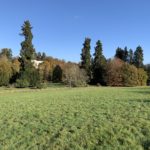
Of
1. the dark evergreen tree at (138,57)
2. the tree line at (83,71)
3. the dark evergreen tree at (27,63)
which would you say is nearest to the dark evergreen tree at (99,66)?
the tree line at (83,71)

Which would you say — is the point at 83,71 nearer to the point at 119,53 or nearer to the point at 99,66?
the point at 99,66

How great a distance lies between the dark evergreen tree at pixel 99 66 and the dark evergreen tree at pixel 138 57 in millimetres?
15918

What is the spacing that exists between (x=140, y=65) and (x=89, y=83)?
21.3 m

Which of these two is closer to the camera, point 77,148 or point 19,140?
point 77,148

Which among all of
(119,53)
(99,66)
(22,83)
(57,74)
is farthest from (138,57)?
(22,83)

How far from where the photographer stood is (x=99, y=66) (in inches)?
2734

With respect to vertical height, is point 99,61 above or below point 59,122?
above

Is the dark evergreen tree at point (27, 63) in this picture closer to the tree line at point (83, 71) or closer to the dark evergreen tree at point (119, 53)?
the tree line at point (83, 71)

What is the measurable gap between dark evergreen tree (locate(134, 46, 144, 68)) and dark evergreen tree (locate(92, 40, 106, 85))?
15918 millimetres

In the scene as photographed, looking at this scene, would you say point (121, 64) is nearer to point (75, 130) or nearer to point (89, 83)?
point (89, 83)

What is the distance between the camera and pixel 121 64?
68.0 metres

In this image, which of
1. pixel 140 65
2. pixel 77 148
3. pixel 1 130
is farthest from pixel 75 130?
pixel 140 65

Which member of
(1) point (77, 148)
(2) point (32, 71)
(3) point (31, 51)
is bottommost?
(1) point (77, 148)

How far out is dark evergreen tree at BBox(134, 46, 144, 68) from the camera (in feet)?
272
